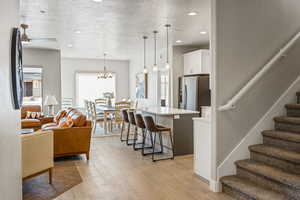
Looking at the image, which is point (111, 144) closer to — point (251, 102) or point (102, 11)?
point (102, 11)

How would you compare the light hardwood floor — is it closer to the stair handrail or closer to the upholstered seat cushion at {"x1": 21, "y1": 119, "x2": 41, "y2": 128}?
the stair handrail

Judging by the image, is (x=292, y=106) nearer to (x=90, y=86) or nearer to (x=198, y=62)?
(x=198, y=62)

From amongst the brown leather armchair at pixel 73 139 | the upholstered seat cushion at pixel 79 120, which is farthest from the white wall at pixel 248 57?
the upholstered seat cushion at pixel 79 120

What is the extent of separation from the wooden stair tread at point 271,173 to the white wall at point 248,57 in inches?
11.1

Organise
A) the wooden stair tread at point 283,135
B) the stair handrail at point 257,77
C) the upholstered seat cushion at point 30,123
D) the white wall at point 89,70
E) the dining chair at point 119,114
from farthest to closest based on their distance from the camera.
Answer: the white wall at point 89,70
the dining chair at point 119,114
the upholstered seat cushion at point 30,123
the stair handrail at point 257,77
the wooden stair tread at point 283,135

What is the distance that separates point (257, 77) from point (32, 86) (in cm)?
750

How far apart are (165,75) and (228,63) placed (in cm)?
522

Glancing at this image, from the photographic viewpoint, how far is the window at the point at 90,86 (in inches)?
418

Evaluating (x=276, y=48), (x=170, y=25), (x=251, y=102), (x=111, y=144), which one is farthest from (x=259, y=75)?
(x=111, y=144)

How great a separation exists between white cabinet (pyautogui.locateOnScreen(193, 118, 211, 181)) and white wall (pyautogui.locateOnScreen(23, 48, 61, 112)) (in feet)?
19.6

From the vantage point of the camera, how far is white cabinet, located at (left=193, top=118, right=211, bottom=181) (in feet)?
11.6

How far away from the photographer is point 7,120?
198cm

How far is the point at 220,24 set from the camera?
10.7 feet

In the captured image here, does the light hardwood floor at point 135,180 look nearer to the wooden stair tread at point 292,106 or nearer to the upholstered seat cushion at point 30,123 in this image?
the wooden stair tread at point 292,106
